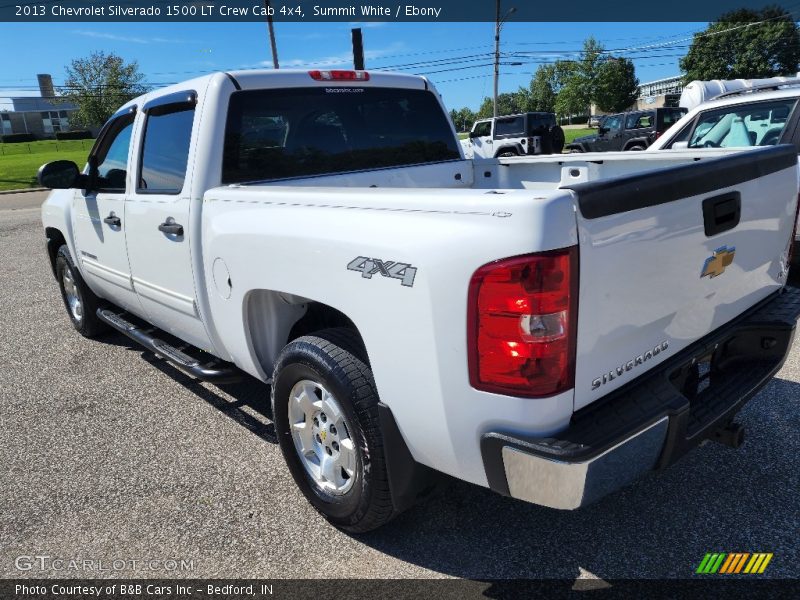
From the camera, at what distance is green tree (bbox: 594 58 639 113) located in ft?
254

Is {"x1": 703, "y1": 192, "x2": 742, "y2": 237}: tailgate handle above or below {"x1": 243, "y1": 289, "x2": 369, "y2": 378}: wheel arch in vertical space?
above

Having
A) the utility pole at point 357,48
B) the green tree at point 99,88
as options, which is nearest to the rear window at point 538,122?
the utility pole at point 357,48

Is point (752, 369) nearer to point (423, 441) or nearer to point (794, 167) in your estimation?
point (794, 167)

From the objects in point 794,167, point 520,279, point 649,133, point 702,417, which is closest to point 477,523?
point 702,417

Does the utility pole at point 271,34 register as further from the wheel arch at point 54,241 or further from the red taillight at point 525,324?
the red taillight at point 525,324

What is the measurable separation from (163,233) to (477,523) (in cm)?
221

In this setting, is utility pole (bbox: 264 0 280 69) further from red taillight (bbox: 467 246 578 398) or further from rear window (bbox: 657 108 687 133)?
red taillight (bbox: 467 246 578 398)

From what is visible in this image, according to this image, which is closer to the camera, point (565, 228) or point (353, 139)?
point (565, 228)

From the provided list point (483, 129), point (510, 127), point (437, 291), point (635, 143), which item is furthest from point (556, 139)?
point (437, 291)

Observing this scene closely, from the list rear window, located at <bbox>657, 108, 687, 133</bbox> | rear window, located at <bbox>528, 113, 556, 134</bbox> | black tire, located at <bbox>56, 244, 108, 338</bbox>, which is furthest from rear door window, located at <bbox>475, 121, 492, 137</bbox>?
black tire, located at <bbox>56, 244, 108, 338</bbox>

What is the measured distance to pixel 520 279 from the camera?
1728 millimetres

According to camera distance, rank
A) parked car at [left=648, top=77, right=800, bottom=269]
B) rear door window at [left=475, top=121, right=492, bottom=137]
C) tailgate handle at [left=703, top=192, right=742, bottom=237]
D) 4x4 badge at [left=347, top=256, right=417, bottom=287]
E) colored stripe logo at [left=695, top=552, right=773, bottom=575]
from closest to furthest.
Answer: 4x4 badge at [left=347, top=256, right=417, bottom=287], tailgate handle at [left=703, top=192, right=742, bottom=237], colored stripe logo at [left=695, top=552, right=773, bottom=575], parked car at [left=648, top=77, right=800, bottom=269], rear door window at [left=475, top=121, right=492, bottom=137]

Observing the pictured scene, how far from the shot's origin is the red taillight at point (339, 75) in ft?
11.7

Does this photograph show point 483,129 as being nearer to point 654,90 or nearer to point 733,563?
point 733,563
